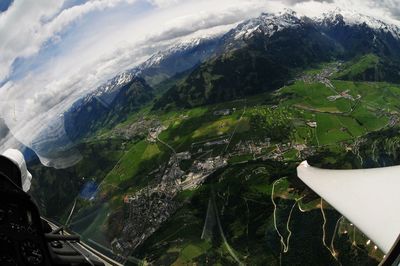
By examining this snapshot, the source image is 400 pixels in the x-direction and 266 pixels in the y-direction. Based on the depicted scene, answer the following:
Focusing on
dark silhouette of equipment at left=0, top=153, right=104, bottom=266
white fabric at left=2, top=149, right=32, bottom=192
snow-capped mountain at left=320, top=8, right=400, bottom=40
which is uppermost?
dark silhouette of equipment at left=0, top=153, right=104, bottom=266

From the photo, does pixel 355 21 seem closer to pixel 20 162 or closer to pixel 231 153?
pixel 231 153

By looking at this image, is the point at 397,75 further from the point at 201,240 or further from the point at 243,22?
the point at 201,240

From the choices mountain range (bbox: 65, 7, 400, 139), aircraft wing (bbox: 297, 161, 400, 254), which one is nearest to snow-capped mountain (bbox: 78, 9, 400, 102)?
mountain range (bbox: 65, 7, 400, 139)

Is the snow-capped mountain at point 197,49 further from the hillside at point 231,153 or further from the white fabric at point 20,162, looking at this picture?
the white fabric at point 20,162

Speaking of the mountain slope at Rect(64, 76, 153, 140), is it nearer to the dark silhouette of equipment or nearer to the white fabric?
the white fabric

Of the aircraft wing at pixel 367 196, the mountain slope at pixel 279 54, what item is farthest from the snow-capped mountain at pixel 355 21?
the aircraft wing at pixel 367 196

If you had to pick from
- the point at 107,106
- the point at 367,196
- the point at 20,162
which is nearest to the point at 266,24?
the point at 107,106

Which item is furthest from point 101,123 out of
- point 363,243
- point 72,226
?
point 363,243

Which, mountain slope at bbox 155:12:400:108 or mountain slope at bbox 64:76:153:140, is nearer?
mountain slope at bbox 155:12:400:108
